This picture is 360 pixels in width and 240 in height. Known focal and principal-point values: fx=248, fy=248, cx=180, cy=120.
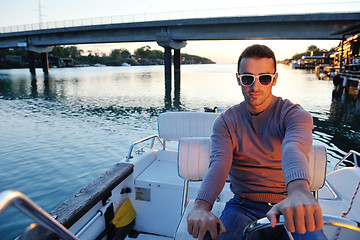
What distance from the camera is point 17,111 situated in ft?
47.3

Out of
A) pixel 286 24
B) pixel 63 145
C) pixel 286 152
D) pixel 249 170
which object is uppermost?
pixel 286 24

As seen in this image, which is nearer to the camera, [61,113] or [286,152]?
[286,152]

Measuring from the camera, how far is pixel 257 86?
205cm

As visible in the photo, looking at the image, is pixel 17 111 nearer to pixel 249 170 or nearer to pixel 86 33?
pixel 249 170

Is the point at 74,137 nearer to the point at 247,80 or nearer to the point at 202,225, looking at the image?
the point at 247,80

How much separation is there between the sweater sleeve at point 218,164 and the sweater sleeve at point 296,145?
17.8 inches

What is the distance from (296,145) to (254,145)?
1.28 ft

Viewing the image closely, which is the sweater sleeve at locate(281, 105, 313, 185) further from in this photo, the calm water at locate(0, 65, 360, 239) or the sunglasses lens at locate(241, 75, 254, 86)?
the calm water at locate(0, 65, 360, 239)

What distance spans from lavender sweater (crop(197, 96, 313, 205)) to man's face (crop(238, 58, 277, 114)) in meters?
0.09

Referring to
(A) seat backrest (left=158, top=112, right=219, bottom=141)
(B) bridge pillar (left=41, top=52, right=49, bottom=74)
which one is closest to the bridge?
(B) bridge pillar (left=41, top=52, right=49, bottom=74)

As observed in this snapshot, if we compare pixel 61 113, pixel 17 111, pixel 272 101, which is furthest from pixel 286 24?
pixel 272 101

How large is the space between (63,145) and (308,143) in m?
8.53

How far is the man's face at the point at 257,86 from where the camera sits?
6.67 ft

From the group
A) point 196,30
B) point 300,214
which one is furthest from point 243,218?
point 196,30
